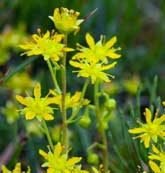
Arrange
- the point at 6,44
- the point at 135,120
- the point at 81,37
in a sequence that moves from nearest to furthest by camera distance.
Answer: the point at 135,120 < the point at 6,44 < the point at 81,37

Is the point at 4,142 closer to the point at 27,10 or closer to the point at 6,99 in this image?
the point at 6,99

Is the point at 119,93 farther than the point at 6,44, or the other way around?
the point at 119,93

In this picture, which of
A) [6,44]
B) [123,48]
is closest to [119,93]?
[123,48]

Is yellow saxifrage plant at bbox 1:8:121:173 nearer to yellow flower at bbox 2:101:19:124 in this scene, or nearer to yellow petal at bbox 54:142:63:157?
yellow petal at bbox 54:142:63:157

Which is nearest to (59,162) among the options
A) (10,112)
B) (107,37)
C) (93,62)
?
(93,62)

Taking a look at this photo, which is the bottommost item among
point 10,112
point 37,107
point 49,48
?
point 10,112

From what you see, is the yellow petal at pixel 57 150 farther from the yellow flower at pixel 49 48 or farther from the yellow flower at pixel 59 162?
the yellow flower at pixel 49 48

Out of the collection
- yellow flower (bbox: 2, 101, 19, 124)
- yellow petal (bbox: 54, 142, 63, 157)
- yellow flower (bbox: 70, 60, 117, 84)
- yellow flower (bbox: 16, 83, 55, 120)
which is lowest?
yellow flower (bbox: 2, 101, 19, 124)

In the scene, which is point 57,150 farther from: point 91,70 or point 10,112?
point 10,112

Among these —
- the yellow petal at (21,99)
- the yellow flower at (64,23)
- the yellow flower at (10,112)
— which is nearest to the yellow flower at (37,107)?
the yellow petal at (21,99)

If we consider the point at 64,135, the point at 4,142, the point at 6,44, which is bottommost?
the point at 4,142

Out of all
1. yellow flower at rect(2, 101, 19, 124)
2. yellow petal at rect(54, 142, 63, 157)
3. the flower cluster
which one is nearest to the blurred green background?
yellow flower at rect(2, 101, 19, 124)
